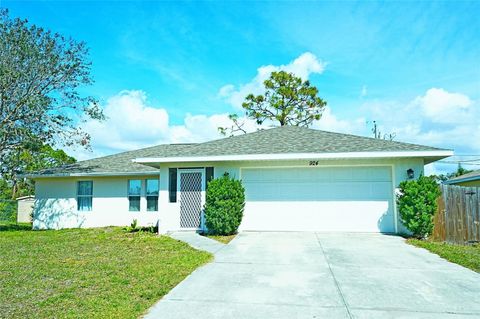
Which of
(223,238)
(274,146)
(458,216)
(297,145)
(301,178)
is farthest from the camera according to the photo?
(274,146)

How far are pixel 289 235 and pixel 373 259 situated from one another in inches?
142

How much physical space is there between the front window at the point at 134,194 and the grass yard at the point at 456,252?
11.2 m

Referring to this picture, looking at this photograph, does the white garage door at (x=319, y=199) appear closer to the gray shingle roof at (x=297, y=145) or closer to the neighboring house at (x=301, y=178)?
the neighboring house at (x=301, y=178)

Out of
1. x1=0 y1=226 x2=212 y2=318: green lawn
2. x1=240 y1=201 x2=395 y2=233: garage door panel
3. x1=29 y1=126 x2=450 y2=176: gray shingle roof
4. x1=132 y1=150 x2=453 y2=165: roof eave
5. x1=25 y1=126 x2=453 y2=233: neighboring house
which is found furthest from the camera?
x1=29 y1=126 x2=450 y2=176: gray shingle roof

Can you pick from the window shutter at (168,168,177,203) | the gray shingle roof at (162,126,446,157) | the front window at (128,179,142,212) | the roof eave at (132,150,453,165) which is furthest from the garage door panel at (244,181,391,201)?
the front window at (128,179,142,212)

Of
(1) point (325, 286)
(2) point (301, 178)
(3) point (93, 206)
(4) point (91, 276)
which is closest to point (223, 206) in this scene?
(2) point (301, 178)

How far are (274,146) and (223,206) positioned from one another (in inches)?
122

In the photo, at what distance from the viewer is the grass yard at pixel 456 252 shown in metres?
6.95

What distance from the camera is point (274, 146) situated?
11.9m

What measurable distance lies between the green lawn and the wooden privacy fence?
23.2ft

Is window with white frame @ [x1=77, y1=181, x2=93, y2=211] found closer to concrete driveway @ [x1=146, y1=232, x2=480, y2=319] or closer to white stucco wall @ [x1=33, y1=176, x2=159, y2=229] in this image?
white stucco wall @ [x1=33, y1=176, x2=159, y2=229]

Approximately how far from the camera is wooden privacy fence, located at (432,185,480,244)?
9461 mm

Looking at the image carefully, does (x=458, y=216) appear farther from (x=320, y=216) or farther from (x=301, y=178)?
(x=301, y=178)

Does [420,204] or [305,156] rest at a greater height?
[305,156]
